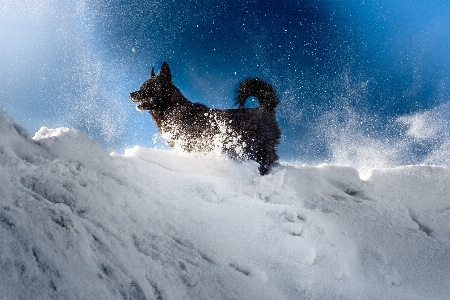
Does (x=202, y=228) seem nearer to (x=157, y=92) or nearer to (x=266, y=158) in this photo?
(x=266, y=158)

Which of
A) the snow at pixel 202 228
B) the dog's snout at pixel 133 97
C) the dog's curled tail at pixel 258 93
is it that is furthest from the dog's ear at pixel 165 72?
the snow at pixel 202 228

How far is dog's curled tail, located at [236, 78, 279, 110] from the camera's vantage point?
730 centimetres

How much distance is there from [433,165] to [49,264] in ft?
19.7

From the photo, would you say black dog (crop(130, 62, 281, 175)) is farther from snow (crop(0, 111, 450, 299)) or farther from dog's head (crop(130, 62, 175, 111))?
snow (crop(0, 111, 450, 299))

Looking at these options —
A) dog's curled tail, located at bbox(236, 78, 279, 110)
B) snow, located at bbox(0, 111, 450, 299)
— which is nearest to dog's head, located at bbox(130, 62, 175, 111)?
dog's curled tail, located at bbox(236, 78, 279, 110)

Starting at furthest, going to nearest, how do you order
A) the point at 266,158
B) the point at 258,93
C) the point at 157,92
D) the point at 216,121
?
the point at 157,92, the point at 258,93, the point at 216,121, the point at 266,158

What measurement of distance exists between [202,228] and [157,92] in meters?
4.77

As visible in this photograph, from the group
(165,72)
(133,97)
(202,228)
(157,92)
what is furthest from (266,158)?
(202,228)

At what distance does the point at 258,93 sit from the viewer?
24.1 ft

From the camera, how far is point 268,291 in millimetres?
2955

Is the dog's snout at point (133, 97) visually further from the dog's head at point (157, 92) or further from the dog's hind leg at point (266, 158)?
the dog's hind leg at point (266, 158)

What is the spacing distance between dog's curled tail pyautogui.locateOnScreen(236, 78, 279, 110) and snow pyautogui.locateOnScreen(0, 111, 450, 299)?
177 cm

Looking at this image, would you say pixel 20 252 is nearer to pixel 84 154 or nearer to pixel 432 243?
pixel 84 154

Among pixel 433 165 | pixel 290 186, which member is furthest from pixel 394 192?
pixel 290 186
